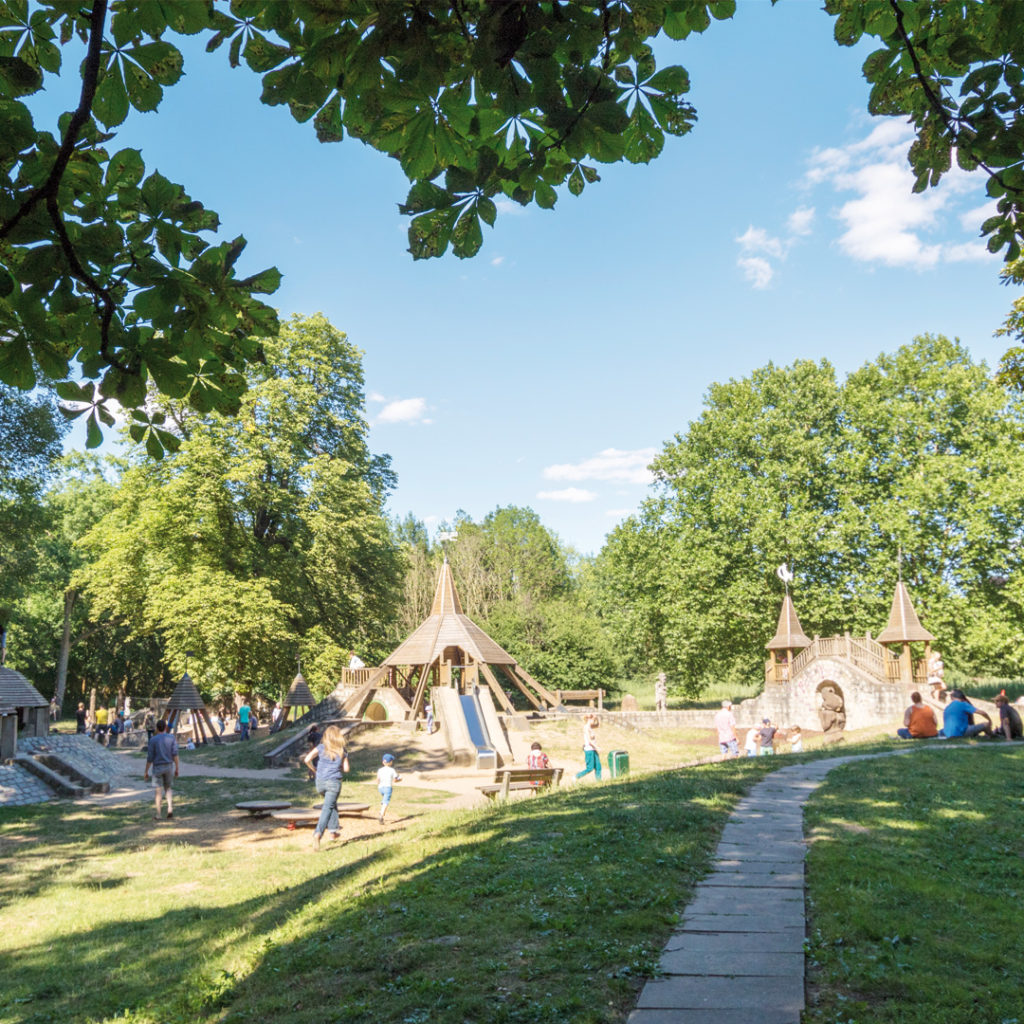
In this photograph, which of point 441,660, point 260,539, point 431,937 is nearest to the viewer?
point 431,937

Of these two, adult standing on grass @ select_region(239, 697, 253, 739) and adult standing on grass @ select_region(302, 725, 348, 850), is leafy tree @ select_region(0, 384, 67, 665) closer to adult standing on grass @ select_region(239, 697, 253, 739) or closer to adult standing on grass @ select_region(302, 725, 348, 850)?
adult standing on grass @ select_region(239, 697, 253, 739)

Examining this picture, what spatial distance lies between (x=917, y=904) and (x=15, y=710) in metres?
20.1

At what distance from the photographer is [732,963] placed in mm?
4523

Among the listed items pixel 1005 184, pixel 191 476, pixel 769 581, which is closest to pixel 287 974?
pixel 1005 184

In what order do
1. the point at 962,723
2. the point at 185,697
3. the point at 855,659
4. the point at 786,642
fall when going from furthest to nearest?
the point at 786,642, the point at 855,659, the point at 185,697, the point at 962,723

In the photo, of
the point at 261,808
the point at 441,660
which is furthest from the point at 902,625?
the point at 261,808

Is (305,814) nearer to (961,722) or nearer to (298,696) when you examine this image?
(961,722)

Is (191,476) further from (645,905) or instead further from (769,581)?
(645,905)

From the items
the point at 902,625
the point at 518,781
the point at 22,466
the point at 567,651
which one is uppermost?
the point at 22,466

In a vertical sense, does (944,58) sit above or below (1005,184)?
above

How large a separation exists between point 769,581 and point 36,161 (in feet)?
113

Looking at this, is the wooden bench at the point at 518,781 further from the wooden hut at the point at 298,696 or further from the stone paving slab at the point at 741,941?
the wooden hut at the point at 298,696

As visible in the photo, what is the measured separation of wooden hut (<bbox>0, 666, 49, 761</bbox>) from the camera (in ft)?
62.1

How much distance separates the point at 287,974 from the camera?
5.39 metres
